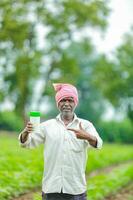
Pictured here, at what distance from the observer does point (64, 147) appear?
6.91 meters

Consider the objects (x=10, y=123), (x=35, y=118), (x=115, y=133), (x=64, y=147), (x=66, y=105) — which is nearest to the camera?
(x=35, y=118)

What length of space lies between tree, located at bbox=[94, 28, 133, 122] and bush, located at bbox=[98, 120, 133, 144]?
1761 cm

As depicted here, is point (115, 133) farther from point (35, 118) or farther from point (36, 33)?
point (35, 118)

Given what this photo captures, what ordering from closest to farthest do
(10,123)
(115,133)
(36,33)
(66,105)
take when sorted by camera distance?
(66,105), (36,33), (10,123), (115,133)

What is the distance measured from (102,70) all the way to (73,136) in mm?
43850

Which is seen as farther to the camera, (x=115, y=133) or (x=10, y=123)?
(x=115, y=133)

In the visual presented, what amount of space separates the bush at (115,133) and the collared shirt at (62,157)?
61.6m

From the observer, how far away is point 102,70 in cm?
5066

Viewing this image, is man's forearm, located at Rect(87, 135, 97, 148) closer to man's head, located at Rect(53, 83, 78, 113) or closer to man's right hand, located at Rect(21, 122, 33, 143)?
man's head, located at Rect(53, 83, 78, 113)

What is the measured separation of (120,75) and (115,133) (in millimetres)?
20782

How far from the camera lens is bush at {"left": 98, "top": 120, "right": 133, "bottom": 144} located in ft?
227

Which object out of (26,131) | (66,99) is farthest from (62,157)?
(66,99)

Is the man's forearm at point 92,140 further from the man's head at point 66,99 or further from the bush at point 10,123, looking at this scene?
the bush at point 10,123

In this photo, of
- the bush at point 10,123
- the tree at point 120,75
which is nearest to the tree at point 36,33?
the tree at point 120,75
